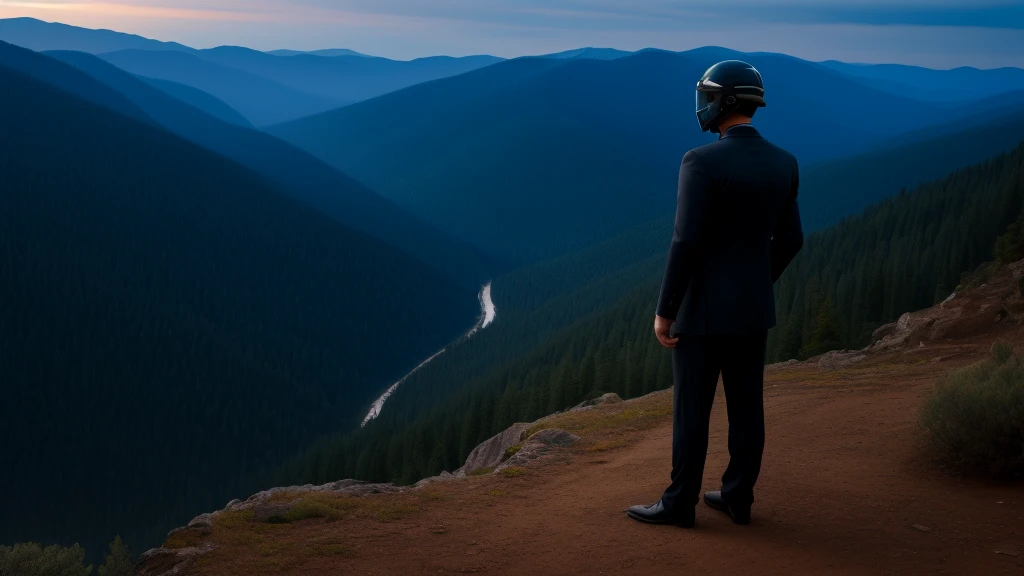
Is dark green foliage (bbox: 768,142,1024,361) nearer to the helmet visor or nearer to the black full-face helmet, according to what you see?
the helmet visor

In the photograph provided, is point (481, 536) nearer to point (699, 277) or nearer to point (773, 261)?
point (699, 277)

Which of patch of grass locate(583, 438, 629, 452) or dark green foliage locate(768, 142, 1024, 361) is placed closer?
patch of grass locate(583, 438, 629, 452)

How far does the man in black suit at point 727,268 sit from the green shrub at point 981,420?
337 centimetres

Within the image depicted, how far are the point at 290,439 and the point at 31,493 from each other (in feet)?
135

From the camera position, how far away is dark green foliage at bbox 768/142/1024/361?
230 ft

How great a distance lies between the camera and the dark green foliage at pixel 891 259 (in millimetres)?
70125

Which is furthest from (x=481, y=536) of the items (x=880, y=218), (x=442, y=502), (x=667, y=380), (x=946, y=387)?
(x=880, y=218)

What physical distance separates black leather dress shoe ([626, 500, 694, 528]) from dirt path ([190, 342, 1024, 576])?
0.36 feet

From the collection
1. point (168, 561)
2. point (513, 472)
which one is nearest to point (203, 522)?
point (168, 561)

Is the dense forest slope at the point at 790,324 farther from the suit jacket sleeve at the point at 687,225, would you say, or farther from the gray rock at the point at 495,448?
→ the suit jacket sleeve at the point at 687,225

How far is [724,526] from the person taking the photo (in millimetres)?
9195

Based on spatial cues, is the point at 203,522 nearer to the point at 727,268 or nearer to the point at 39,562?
the point at 39,562

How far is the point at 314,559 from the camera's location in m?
9.37

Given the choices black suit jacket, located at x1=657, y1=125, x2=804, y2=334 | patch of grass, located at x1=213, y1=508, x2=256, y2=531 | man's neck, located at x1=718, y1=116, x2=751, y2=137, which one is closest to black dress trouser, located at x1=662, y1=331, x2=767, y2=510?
black suit jacket, located at x1=657, y1=125, x2=804, y2=334
